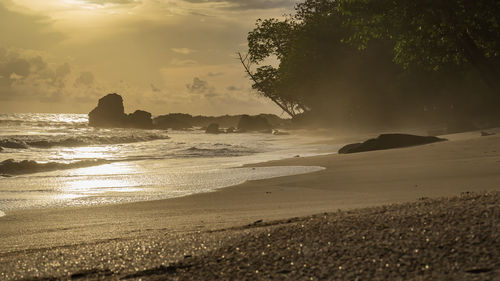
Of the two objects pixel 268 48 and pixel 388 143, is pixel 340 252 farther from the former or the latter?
pixel 268 48

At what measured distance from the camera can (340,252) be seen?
3.06 metres

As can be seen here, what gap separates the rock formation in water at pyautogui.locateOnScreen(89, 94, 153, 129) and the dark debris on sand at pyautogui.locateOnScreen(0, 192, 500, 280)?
74436 millimetres

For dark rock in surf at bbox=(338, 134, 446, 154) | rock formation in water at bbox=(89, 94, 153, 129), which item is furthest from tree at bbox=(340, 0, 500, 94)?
rock formation in water at bbox=(89, 94, 153, 129)

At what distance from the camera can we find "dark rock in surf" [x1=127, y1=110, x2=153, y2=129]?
7677 cm

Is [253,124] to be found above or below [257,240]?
above

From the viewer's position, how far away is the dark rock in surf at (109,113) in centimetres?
→ 7769

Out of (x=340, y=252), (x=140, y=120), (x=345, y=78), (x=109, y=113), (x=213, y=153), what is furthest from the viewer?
(x=109, y=113)

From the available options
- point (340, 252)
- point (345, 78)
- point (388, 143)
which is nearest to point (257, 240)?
point (340, 252)

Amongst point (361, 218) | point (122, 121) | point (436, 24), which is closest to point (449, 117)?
point (436, 24)

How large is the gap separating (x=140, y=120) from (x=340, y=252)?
76375 mm

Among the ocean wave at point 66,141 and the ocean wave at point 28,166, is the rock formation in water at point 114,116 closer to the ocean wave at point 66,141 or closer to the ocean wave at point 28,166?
the ocean wave at point 66,141

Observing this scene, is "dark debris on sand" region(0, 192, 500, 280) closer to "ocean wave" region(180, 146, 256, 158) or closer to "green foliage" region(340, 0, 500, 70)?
"green foliage" region(340, 0, 500, 70)

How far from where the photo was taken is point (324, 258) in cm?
A: 300

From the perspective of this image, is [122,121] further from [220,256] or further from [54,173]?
[220,256]
